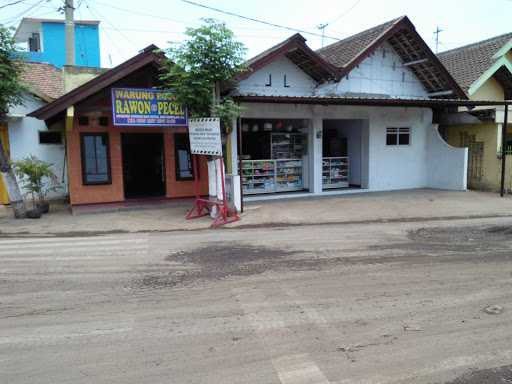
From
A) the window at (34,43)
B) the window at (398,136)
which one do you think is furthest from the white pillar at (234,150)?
the window at (34,43)

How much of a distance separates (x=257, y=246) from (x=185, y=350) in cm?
448

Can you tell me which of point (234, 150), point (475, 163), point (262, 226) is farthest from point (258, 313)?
point (475, 163)

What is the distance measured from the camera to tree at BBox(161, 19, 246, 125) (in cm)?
1053

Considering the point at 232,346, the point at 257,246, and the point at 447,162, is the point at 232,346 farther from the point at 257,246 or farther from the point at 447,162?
the point at 447,162

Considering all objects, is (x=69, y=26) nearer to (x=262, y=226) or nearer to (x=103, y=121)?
(x=103, y=121)

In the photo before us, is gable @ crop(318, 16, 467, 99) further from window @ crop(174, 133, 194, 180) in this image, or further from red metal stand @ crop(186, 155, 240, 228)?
red metal stand @ crop(186, 155, 240, 228)

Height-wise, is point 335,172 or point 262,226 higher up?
point 335,172

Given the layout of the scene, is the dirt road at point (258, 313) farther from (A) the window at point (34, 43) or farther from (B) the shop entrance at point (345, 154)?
(A) the window at point (34, 43)

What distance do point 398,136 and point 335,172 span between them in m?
2.79

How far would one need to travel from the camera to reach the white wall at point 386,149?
1502 centimetres

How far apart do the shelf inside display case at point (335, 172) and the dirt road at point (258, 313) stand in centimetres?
843

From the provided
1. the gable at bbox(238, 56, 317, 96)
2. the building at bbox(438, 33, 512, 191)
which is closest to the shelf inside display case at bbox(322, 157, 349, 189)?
the gable at bbox(238, 56, 317, 96)

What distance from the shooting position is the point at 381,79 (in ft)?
53.9

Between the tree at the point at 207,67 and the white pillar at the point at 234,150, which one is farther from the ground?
the tree at the point at 207,67
